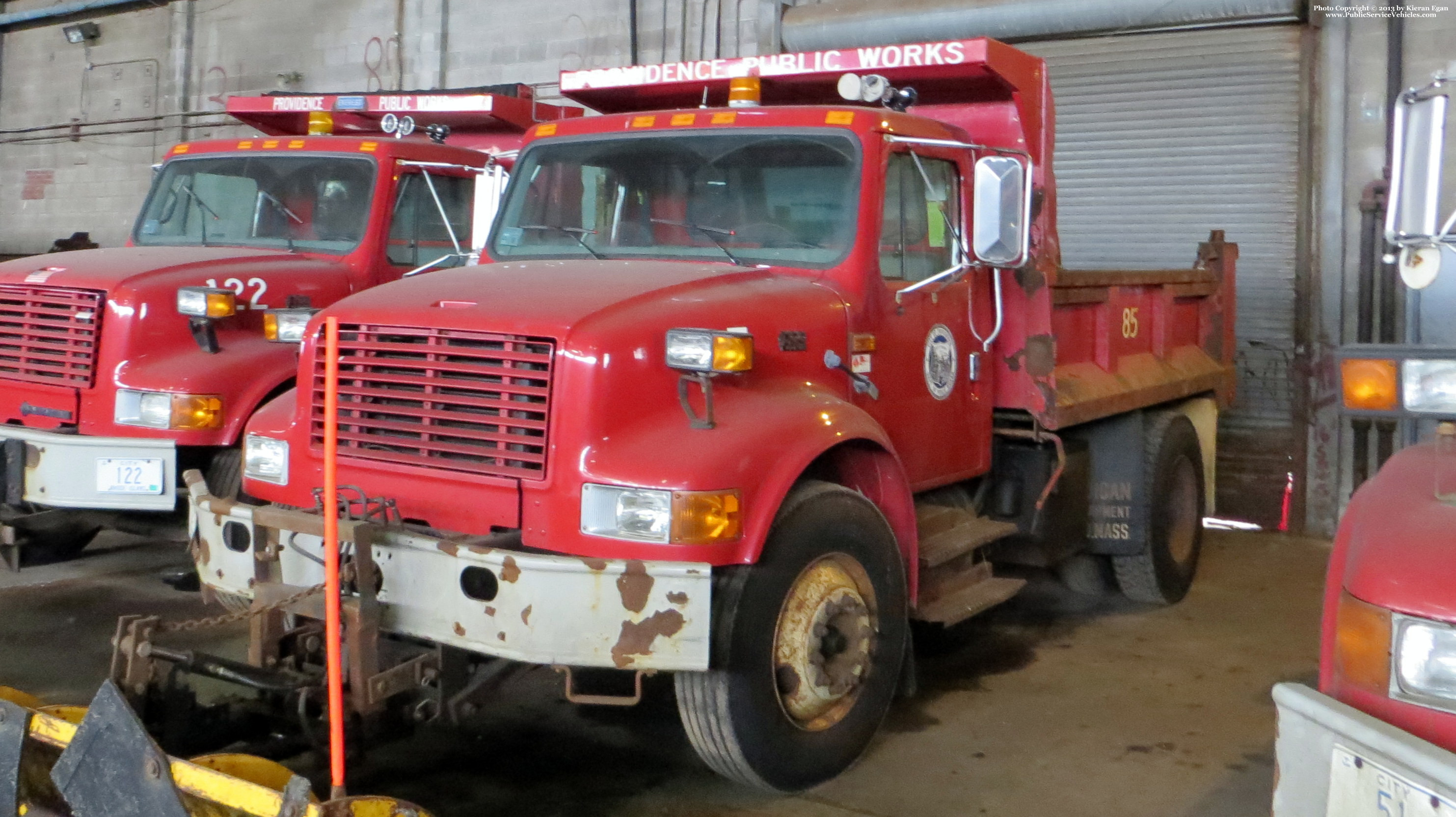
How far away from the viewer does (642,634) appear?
352 cm

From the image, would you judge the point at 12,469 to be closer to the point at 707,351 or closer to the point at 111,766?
the point at 111,766

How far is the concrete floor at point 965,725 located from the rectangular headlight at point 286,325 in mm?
1443

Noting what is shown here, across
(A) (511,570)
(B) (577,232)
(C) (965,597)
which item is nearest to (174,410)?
(B) (577,232)

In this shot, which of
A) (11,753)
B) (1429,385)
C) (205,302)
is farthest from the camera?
(205,302)

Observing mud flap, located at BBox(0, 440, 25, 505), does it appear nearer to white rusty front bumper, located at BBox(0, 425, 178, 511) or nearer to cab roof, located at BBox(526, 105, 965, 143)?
white rusty front bumper, located at BBox(0, 425, 178, 511)

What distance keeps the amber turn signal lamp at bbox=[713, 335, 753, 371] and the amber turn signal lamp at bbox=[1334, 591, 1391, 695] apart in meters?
1.71

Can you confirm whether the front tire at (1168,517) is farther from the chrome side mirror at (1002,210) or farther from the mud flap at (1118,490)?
the chrome side mirror at (1002,210)

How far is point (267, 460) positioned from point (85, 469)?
1.72 meters

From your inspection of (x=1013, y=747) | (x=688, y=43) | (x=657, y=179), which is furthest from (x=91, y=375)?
(x=688, y=43)

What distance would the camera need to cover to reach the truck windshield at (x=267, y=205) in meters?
6.71

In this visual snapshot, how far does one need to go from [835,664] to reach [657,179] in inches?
74.2

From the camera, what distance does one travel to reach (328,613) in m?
2.96

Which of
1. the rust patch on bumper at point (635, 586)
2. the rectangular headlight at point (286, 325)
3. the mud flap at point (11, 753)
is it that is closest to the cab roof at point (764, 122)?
the rectangular headlight at point (286, 325)

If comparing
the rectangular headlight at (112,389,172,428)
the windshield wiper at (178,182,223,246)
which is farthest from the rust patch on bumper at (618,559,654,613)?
the windshield wiper at (178,182,223,246)
